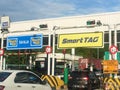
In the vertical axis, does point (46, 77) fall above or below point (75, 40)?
below

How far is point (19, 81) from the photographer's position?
577 inches

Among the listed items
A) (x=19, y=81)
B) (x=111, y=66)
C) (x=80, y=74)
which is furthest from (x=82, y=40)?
(x=19, y=81)

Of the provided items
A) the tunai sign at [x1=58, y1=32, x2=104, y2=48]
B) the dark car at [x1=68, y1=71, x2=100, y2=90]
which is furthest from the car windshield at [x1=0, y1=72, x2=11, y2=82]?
the tunai sign at [x1=58, y1=32, x2=104, y2=48]

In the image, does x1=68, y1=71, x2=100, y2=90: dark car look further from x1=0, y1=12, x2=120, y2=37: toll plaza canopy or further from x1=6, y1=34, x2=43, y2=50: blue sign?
x1=0, y1=12, x2=120, y2=37: toll plaza canopy

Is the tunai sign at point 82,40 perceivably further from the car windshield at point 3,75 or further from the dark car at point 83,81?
the car windshield at point 3,75

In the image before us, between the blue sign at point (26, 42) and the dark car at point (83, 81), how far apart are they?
4.41 m

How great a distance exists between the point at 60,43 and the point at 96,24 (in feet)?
10.3

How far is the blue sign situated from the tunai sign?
1.90 meters

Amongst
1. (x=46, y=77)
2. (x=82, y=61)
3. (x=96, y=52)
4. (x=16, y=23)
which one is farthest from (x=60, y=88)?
(x=96, y=52)

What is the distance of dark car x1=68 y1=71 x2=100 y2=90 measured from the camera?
2662 centimetres

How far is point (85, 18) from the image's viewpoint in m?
38.2

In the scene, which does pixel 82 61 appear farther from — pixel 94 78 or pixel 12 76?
pixel 12 76

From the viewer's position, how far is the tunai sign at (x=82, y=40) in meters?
27.2

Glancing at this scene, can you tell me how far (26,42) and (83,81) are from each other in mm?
6745
